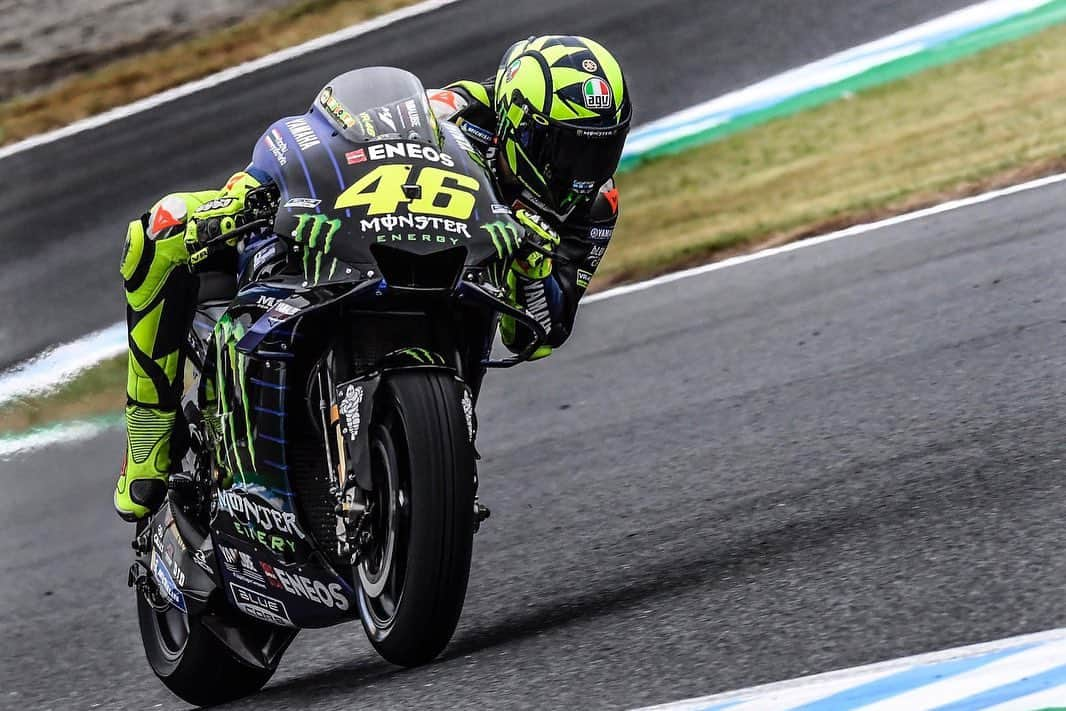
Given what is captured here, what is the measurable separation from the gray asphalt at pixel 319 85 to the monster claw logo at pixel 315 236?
675 cm

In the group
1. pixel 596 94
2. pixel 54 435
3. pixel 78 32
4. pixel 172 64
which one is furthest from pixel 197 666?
pixel 78 32

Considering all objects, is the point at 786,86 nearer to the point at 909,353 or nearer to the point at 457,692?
the point at 909,353

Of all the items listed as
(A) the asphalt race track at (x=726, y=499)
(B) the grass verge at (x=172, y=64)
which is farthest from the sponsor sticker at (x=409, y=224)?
(B) the grass verge at (x=172, y=64)

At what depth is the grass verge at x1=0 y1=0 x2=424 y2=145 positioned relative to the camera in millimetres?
12477

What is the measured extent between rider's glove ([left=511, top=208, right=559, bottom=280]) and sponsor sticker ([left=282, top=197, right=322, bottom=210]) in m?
0.48

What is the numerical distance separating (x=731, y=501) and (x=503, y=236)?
1844mm

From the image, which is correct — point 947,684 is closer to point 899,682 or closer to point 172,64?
point 899,682

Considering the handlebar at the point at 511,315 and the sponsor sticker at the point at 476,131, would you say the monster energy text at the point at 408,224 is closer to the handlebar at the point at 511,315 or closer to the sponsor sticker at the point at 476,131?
the handlebar at the point at 511,315

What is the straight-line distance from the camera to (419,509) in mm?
3326

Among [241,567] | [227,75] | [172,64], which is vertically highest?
[241,567]

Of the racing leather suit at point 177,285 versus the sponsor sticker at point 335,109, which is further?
the racing leather suit at point 177,285

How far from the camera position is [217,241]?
3.72m

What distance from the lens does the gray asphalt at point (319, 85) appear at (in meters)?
10.6

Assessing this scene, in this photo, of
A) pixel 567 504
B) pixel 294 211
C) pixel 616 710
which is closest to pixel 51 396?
pixel 567 504
